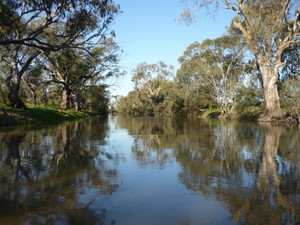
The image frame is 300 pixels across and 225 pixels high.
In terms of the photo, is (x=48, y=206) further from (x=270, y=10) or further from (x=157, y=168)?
(x=270, y=10)

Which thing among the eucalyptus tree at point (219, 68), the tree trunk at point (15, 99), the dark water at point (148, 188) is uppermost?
the eucalyptus tree at point (219, 68)

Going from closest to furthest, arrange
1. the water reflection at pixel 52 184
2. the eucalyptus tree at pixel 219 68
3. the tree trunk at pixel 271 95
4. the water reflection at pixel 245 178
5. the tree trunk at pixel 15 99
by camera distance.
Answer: the water reflection at pixel 52 184 < the water reflection at pixel 245 178 < the tree trunk at pixel 15 99 < the tree trunk at pixel 271 95 < the eucalyptus tree at pixel 219 68

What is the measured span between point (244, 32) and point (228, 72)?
17363 millimetres

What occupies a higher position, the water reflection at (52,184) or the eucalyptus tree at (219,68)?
the eucalyptus tree at (219,68)

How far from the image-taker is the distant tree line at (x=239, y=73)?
2886 centimetres


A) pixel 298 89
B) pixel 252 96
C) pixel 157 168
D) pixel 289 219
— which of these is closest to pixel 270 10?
pixel 298 89

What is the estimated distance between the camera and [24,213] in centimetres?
385

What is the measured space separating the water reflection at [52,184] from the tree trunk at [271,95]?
81.7 ft

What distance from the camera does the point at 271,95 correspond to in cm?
3103

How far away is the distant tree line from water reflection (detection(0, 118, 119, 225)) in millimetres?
23196

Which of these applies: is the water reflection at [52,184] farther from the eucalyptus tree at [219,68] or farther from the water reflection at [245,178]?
the eucalyptus tree at [219,68]

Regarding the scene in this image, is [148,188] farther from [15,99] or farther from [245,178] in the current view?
[15,99]

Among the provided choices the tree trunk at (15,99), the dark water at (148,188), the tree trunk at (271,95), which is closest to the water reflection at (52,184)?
the dark water at (148,188)

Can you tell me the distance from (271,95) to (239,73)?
18.1 metres
